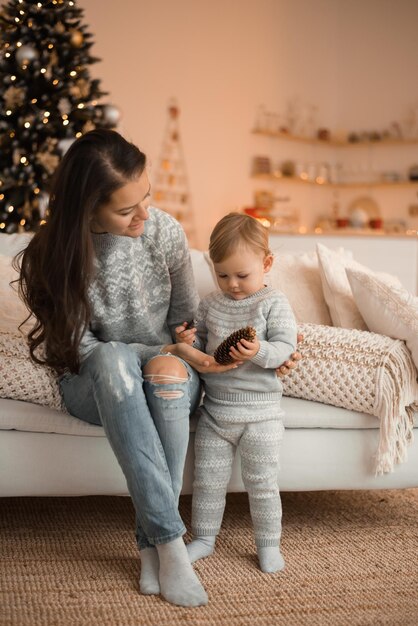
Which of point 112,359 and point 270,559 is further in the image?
point 270,559

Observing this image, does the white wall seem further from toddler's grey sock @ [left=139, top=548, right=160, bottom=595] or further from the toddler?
toddler's grey sock @ [left=139, top=548, right=160, bottom=595]

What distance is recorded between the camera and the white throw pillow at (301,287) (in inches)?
99.7

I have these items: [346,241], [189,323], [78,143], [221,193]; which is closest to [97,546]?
[189,323]

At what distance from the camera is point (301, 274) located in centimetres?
261

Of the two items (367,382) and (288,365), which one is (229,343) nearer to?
(288,365)

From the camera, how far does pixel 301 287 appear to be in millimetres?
2566

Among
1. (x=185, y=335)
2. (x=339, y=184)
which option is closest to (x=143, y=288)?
(x=185, y=335)

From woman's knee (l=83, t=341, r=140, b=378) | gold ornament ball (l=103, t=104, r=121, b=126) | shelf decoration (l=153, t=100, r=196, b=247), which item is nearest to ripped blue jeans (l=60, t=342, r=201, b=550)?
woman's knee (l=83, t=341, r=140, b=378)

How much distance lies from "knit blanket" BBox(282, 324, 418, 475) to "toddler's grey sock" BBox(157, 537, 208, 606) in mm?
580

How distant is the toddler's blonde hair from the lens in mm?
1950

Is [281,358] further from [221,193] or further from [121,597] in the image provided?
[221,193]

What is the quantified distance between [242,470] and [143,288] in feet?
1.70

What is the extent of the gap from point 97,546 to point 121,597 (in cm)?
32

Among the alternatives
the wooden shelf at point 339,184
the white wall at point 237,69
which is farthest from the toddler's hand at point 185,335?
the wooden shelf at point 339,184
